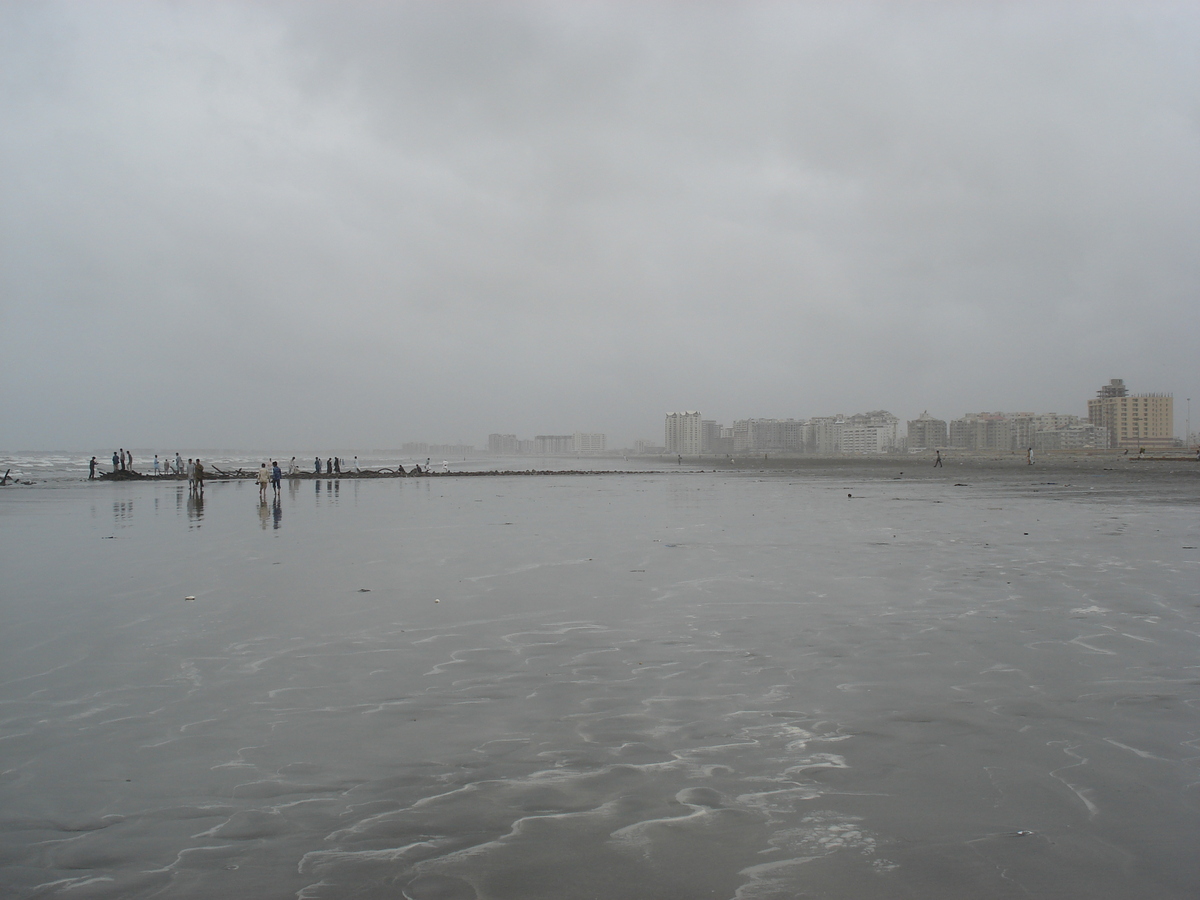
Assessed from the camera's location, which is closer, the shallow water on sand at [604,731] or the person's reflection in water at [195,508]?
the shallow water on sand at [604,731]

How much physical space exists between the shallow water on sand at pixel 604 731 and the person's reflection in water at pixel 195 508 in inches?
425

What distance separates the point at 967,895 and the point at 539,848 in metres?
2.27

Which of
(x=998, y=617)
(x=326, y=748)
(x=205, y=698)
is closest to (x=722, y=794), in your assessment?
(x=326, y=748)

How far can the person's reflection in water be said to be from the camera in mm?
25487

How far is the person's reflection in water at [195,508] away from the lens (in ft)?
83.6

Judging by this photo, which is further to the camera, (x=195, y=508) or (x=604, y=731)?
(x=195, y=508)

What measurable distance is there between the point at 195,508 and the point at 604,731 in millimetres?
30064

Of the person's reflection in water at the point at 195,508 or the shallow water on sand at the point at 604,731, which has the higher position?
the shallow water on sand at the point at 604,731

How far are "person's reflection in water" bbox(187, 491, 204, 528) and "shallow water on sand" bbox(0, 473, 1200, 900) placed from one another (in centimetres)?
1079

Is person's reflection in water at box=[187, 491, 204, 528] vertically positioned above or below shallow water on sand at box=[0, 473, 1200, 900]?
below

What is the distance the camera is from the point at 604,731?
6324mm

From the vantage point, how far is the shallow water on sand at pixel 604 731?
4.23 m

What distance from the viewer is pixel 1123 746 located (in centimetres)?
587

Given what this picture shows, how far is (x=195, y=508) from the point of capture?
31391 mm
